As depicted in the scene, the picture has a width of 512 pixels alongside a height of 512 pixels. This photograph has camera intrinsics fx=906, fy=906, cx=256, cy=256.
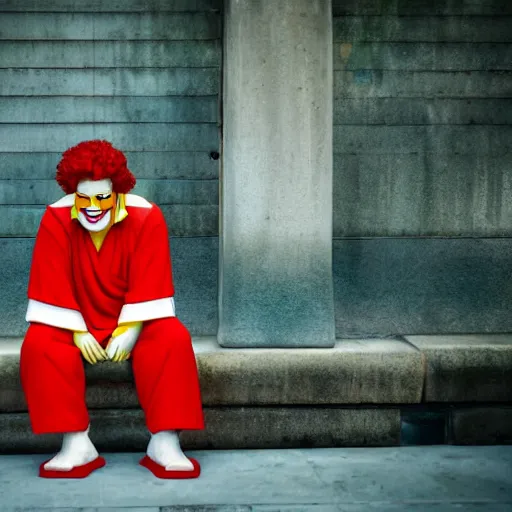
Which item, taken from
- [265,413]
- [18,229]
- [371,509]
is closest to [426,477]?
[371,509]

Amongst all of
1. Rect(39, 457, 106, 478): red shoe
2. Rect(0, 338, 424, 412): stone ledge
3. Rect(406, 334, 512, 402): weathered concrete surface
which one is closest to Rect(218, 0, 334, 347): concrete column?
Rect(0, 338, 424, 412): stone ledge

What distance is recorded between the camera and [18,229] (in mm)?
5746

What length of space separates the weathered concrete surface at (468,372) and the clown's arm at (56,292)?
1880 mm

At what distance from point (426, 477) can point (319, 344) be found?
1061mm

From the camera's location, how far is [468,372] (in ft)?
17.1

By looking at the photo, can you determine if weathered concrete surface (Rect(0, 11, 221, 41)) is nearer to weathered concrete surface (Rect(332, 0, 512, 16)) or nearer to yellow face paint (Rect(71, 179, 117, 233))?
weathered concrete surface (Rect(332, 0, 512, 16))

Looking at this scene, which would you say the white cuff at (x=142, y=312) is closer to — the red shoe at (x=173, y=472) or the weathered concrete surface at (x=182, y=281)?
the red shoe at (x=173, y=472)

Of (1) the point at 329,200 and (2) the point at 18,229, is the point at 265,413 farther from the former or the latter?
(2) the point at 18,229

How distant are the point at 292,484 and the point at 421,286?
1821mm

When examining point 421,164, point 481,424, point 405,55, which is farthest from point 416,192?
point 481,424

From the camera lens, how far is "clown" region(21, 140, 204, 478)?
15.1ft

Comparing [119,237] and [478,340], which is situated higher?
[119,237]

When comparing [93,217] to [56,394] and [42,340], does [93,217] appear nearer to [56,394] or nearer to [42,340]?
[42,340]

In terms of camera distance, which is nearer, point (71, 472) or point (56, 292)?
point (71, 472)
